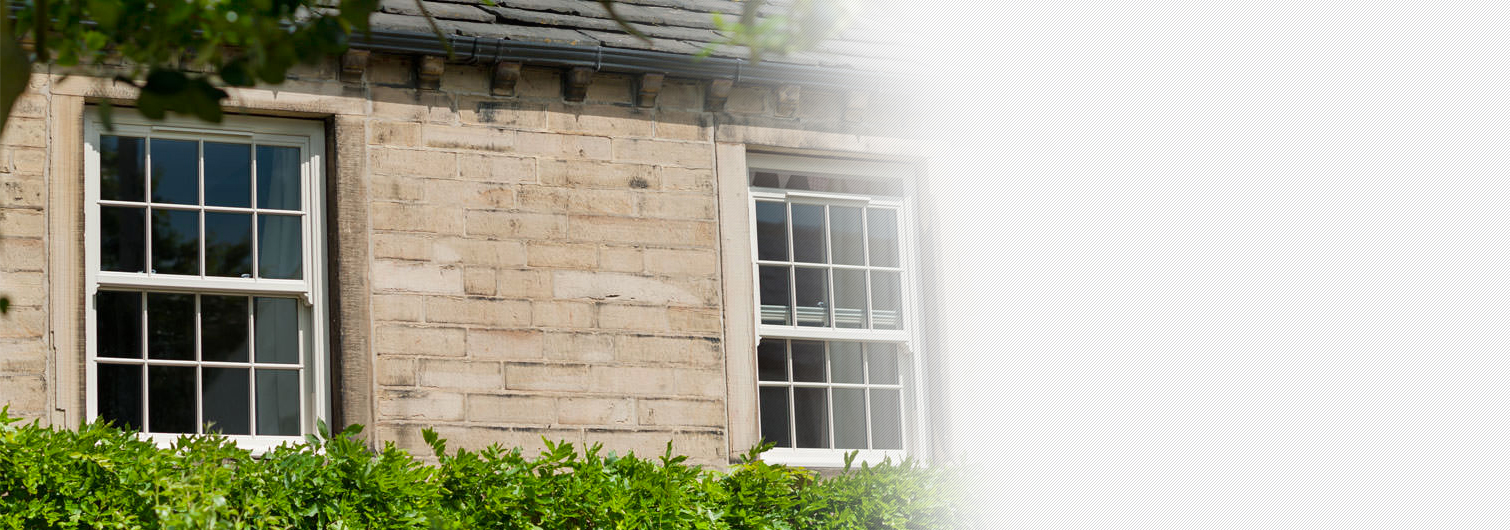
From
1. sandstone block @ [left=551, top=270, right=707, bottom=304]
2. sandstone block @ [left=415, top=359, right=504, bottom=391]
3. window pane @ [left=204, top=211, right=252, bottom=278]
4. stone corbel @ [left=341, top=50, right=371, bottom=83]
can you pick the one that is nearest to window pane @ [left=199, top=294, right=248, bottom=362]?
window pane @ [left=204, top=211, right=252, bottom=278]

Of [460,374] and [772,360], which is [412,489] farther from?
[772,360]

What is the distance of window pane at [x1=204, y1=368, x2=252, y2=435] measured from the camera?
7.01m

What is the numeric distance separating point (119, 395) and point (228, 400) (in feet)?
1.42

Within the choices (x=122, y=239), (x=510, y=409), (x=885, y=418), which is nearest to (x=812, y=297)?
(x=885, y=418)

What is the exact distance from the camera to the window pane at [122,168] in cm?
705

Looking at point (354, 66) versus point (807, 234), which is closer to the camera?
point (354, 66)

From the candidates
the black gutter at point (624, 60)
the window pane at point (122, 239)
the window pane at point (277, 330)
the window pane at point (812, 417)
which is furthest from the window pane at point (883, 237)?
the window pane at point (122, 239)

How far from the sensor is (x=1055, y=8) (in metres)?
13.4

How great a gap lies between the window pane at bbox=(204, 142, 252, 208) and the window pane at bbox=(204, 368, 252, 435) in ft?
2.45

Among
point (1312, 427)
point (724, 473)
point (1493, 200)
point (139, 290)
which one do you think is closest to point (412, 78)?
point (139, 290)

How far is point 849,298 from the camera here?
Answer: 8180 millimetres

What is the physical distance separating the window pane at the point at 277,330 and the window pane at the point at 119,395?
20.7 inches

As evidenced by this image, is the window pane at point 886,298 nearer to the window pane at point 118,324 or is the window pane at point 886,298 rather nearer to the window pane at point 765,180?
the window pane at point 765,180

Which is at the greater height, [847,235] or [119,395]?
[847,235]
